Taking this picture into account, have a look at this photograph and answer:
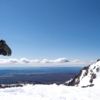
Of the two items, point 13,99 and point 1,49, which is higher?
point 1,49

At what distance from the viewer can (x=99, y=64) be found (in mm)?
79000

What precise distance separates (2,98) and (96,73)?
5431 centimetres

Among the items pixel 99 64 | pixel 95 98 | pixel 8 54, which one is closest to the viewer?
pixel 8 54

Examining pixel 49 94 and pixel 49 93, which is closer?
pixel 49 94

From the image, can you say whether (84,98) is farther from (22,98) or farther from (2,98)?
(2,98)

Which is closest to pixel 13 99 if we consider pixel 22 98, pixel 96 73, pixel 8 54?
pixel 22 98

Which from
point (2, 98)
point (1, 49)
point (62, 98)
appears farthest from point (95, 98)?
point (1, 49)

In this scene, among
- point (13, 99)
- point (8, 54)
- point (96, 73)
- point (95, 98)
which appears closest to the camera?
point (8, 54)

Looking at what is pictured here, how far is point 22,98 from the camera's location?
2230 centimetres

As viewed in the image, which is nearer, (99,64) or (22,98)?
(22,98)

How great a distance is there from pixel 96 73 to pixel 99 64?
317 inches

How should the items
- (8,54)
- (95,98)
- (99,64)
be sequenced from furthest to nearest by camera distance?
(99,64), (95,98), (8,54)

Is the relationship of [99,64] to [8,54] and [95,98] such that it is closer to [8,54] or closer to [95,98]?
[95,98]

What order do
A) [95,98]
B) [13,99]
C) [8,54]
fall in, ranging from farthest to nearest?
[95,98]
[13,99]
[8,54]
